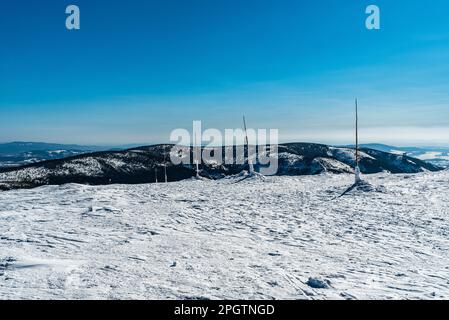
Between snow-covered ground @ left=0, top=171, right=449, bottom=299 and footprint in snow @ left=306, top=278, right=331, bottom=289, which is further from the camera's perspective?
footprint in snow @ left=306, top=278, right=331, bottom=289

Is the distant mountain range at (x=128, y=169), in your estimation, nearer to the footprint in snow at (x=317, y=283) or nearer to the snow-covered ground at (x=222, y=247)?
the snow-covered ground at (x=222, y=247)

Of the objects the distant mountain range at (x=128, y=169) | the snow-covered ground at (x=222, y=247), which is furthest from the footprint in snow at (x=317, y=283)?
the distant mountain range at (x=128, y=169)

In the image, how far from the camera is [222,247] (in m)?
13.1

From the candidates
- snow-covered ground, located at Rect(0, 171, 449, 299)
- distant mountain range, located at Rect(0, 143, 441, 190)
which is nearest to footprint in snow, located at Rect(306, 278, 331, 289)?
snow-covered ground, located at Rect(0, 171, 449, 299)

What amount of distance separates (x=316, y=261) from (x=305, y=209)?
33.0 feet

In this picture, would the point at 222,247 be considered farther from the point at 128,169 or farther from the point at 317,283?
the point at 128,169

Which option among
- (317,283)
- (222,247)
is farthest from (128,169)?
(317,283)

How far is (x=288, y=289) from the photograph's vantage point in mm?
8938

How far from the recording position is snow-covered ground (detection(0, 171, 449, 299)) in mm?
8883

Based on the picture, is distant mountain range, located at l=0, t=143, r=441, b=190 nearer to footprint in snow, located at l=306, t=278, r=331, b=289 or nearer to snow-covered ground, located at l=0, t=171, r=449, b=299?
snow-covered ground, located at l=0, t=171, r=449, b=299
